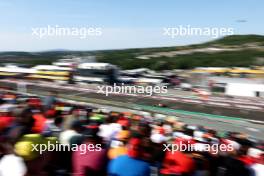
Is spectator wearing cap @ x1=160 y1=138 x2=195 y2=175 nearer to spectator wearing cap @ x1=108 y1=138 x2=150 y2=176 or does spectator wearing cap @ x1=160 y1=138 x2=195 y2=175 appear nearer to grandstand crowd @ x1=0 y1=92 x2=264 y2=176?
grandstand crowd @ x1=0 y1=92 x2=264 y2=176

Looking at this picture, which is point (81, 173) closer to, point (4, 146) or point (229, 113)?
point (4, 146)

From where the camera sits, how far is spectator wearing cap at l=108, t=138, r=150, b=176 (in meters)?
4.33

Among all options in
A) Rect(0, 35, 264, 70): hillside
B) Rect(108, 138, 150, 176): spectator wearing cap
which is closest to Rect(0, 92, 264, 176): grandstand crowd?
Rect(108, 138, 150, 176): spectator wearing cap

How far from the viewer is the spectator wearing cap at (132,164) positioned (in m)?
4.33

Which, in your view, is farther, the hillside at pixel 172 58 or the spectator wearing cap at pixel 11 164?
the hillside at pixel 172 58

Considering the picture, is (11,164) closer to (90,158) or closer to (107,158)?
(90,158)

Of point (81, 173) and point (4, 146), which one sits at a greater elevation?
point (4, 146)

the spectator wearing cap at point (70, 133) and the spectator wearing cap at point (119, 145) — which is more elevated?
the spectator wearing cap at point (70, 133)

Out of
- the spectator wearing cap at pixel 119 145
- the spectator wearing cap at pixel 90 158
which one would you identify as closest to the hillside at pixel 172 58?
the spectator wearing cap at pixel 119 145

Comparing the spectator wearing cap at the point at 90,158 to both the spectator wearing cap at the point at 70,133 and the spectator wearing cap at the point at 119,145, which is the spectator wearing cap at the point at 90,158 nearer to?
the spectator wearing cap at the point at 119,145

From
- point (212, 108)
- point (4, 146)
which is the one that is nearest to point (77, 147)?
point (4, 146)

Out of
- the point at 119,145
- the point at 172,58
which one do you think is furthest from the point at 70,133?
the point at 172,58

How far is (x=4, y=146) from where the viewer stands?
4.39 m

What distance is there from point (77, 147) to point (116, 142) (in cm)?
123
